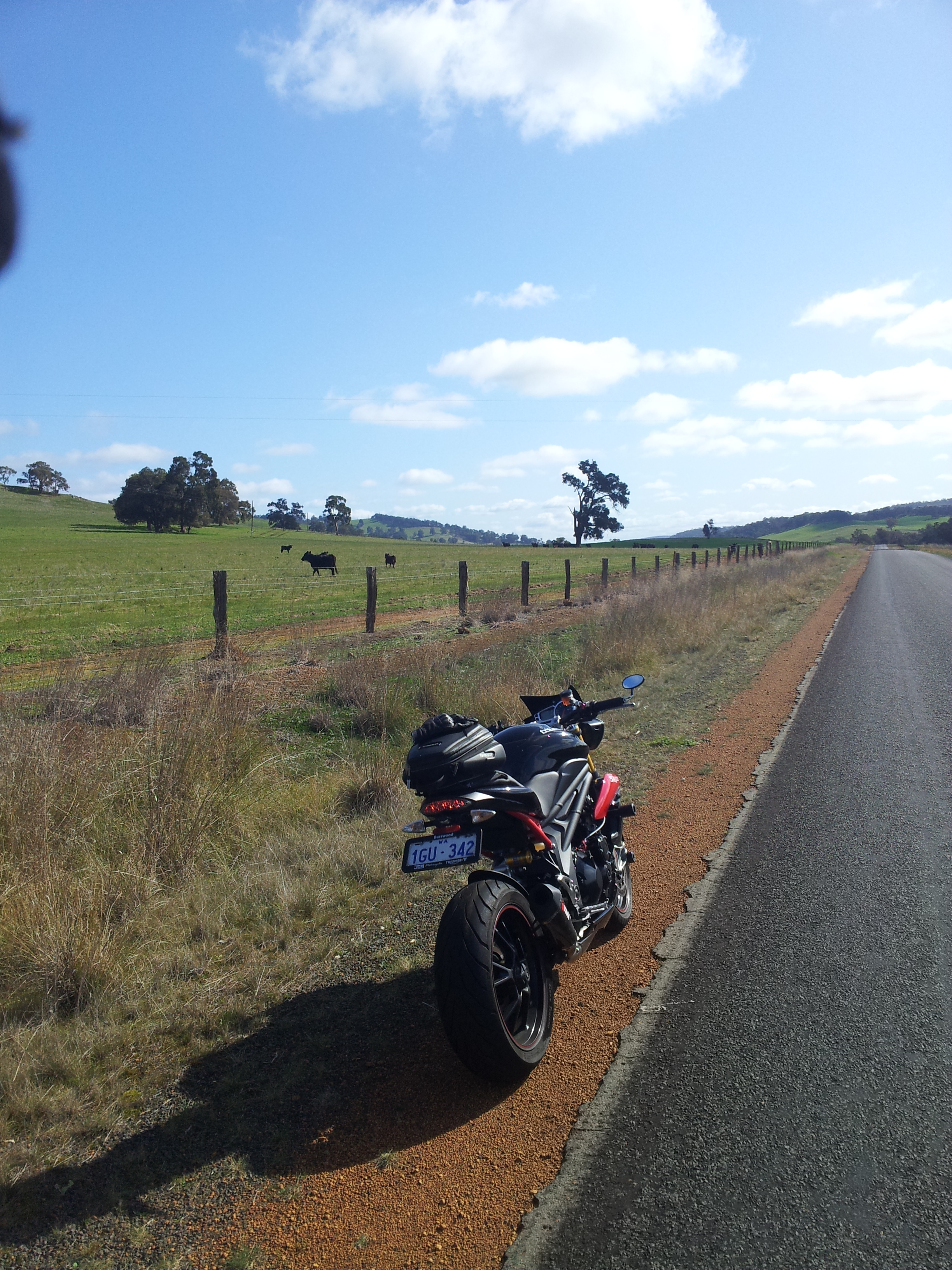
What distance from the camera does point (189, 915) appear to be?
4570mm

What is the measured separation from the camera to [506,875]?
11.2 ft

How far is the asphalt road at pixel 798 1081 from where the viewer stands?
7.84 feet

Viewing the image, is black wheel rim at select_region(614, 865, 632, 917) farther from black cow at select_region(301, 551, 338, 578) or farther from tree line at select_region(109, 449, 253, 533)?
tree line at select_region(109, 449, 253, 533)

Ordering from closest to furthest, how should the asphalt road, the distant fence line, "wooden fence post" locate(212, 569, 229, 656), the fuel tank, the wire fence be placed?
the asphalt road < the fuel tank < "wooden fence post" locate(212, 569, 229, 656) < the distant fence line < the wire fence

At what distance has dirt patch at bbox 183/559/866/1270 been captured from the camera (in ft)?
8.04

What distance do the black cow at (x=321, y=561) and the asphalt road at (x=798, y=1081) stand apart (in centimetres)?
3853

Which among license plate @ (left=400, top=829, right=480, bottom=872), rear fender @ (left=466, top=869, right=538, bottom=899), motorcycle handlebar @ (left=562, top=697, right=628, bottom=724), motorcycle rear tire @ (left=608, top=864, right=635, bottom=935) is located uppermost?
motorcycle handlebar @ (left=562, top=697, right=628, bottom=724)

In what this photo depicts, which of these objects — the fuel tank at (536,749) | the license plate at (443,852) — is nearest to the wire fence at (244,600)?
the fuel tank at (536,749)

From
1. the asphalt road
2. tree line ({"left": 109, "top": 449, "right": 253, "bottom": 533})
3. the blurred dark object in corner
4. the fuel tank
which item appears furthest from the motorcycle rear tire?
tree line ({"left": 109, "top": 449, "right": 253, "bottom": 533})

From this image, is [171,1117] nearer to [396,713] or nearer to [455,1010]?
[455,1010]

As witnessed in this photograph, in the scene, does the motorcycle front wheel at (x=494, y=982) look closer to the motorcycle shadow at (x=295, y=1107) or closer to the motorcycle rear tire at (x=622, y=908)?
the motorcycle shadow at (x=295, y=1107)

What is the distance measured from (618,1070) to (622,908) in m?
1.23

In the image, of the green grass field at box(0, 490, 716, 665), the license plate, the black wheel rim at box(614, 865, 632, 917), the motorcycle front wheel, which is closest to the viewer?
the motorcycle front wheel

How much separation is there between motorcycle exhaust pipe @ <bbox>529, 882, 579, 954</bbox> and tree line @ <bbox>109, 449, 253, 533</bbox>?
305ft
